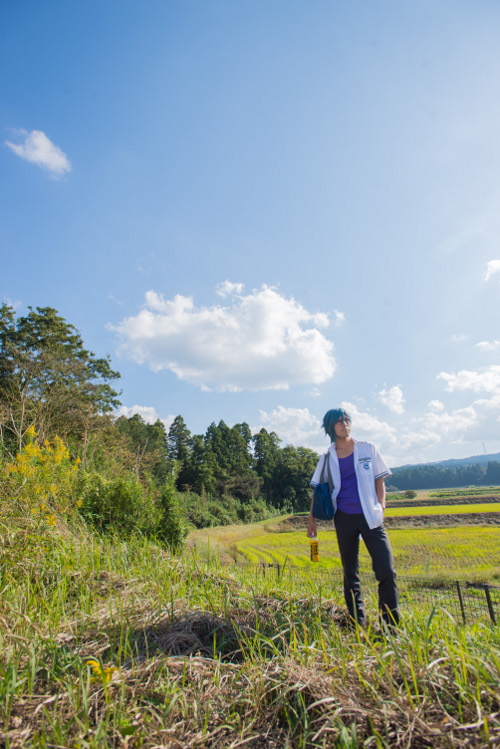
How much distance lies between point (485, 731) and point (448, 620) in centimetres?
113

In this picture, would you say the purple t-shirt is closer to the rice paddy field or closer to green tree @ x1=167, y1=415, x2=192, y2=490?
the rice paddy field

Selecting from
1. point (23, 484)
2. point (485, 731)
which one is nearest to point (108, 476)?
point (23, 484)

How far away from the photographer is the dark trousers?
8.61ft

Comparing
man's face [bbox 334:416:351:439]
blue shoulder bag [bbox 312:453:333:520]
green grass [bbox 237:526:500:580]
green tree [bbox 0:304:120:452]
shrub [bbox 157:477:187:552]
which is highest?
green tree [bbox 0:304:120:452]

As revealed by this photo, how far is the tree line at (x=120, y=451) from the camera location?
809cm

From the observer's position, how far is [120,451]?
22.9 m

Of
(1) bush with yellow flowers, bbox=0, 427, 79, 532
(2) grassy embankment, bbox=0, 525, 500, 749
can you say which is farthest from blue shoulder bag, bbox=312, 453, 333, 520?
(1) bush with yellow flowers, bbox=0, 427, 79, 532

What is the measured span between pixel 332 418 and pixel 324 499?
70 centimetres

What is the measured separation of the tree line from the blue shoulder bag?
3355 millimetres

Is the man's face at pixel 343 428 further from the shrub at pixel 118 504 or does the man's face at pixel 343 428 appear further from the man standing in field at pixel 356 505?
the shrub at pixel 118 504

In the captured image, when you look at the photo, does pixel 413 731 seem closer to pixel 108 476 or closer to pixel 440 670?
pixel 440 670

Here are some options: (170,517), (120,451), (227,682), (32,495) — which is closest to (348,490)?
(227,682)

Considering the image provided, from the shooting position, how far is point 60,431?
21.3m

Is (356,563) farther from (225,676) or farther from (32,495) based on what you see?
(32,495)
